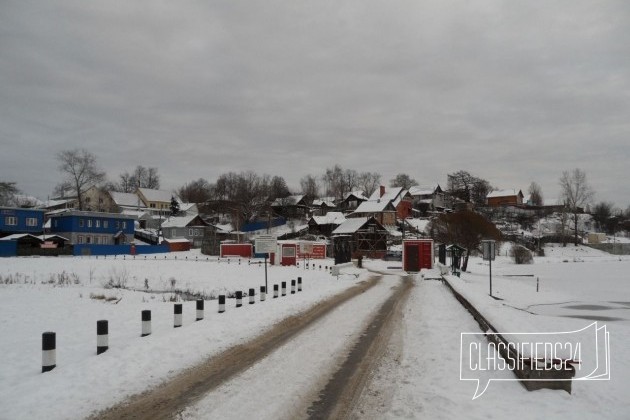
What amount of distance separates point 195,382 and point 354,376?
264 centimetres

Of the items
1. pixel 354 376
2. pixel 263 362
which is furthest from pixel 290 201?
pixel 354 376

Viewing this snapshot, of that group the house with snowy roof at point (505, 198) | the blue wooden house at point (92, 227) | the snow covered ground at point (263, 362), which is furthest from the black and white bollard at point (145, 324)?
the house with snowy roof at point (505, 198)

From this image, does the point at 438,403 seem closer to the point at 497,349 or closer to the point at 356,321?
the point at 497,349

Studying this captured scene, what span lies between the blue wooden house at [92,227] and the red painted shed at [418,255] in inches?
2037

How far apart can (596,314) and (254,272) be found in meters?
28.4

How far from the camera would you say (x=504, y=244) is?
84938mm

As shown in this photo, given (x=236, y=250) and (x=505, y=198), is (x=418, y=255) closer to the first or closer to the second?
(x=236, y=250)

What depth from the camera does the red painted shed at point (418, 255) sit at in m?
42.0

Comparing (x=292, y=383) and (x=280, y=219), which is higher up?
(x=280, y=219)

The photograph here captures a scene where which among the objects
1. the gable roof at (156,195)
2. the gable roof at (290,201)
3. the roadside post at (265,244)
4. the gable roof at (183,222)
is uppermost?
the gable roof at (156,195)

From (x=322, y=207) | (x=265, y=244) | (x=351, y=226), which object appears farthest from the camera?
(x=322, y=207)

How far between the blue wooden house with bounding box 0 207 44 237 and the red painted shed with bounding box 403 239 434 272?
58553 mm

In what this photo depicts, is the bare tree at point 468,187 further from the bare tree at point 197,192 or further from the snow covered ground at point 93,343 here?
the snow covered ground at point 93,343

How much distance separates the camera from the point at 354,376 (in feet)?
26.2
